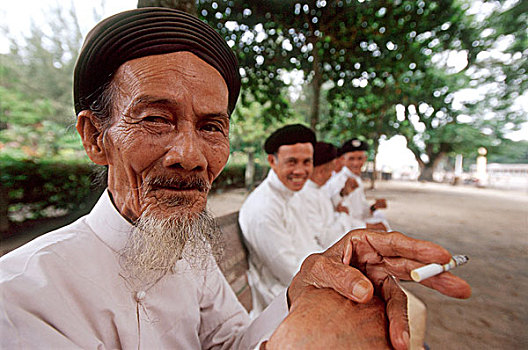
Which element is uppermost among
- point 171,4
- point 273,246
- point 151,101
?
point 171,4

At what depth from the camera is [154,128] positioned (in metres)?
0.98

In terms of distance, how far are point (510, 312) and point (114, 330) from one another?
179 inches

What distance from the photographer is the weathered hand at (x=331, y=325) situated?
64 cm

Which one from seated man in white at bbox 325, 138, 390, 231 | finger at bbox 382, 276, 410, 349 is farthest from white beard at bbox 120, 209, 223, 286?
seated man in white at bbox 325, 138, 390, 231

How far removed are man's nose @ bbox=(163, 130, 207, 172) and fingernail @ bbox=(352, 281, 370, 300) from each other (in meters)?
0.68

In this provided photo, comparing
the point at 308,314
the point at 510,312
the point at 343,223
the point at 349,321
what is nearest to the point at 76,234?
the point at 308,314

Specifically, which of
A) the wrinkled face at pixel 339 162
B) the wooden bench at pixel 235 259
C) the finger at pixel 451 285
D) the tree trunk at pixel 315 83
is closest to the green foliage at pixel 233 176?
the wrinkled face at pixel 339 162

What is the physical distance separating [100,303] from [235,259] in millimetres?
1463

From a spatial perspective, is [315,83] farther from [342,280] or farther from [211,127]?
[342,280]

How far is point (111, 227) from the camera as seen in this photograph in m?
1.05

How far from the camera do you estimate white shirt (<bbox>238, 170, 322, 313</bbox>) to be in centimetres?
229

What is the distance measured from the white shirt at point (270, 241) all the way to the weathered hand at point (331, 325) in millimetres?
1457

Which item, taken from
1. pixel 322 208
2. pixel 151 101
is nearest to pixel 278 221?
pixel 151 101

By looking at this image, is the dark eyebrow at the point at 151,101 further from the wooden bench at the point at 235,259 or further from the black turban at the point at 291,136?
the black turban at the point at 291,136
